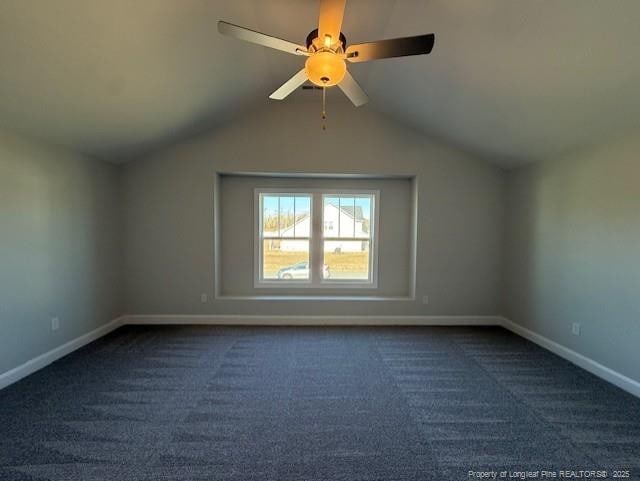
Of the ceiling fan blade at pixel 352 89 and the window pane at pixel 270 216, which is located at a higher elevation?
the ceiling fan blade at pixel 352 89

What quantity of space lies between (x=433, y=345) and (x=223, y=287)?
2.92 m

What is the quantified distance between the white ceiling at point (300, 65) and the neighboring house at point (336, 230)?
5.48 feet

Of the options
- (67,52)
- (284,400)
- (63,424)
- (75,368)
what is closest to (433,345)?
(284,400)

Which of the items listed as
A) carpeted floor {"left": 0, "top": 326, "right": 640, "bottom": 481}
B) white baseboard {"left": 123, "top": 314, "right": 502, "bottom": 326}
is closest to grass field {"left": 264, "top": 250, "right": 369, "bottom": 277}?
white baseboard {"left": 123, "top": 314, "right": 502, "bottom": 326}

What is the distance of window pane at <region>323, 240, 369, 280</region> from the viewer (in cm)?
440

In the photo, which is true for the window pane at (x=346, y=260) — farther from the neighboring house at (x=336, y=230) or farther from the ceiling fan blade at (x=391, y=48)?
the ceiling fan blade at (x=391, y=48)

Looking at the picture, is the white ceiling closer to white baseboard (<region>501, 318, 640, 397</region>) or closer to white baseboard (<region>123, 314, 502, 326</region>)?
white baseboard (<region>501, 318, 640, 397</region>)

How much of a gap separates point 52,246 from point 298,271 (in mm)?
2802

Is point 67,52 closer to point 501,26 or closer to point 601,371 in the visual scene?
point 501,26

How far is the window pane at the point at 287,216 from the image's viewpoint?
14.3ft

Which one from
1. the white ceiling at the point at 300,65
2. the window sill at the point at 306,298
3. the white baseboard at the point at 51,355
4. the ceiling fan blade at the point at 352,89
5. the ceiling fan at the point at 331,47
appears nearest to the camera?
the ceiling fan at the point at 331,47

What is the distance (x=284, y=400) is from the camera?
2301 millimetres

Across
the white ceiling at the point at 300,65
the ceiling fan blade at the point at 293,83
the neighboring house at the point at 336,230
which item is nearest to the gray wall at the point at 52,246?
the white ceiling at the point at 300,65

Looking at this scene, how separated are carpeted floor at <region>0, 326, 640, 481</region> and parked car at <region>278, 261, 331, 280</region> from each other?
48.9 inches
